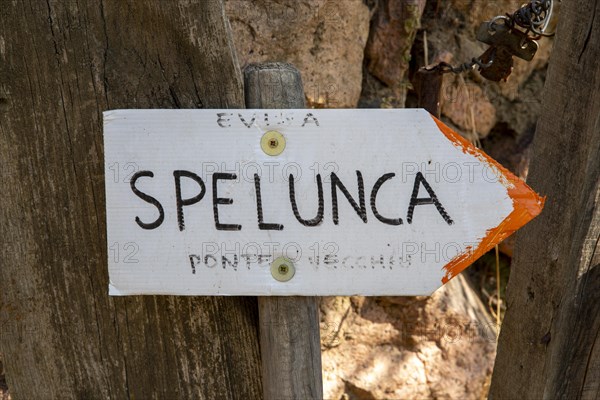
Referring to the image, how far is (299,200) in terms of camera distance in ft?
3.55

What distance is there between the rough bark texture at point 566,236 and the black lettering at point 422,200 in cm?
35

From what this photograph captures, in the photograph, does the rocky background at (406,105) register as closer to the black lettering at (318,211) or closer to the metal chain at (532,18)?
the metal chain at (532,18)

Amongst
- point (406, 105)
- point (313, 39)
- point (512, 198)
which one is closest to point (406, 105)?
point (406, 105)

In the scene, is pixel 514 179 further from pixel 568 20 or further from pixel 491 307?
pixel 491 307

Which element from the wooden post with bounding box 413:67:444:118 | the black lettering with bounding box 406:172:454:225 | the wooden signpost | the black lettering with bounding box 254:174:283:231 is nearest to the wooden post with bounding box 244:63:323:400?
the wooden signpost

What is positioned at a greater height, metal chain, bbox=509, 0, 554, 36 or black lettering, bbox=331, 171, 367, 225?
metal chain, bbox=509, 0, 554, 36

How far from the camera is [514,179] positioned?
1088mm

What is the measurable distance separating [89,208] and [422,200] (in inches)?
24.2

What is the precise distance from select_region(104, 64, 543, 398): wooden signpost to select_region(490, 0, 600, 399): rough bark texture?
9.9 inches

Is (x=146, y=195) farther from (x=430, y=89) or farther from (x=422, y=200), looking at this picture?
(x=430, y=89)

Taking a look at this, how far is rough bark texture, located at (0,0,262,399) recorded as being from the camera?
1135mm

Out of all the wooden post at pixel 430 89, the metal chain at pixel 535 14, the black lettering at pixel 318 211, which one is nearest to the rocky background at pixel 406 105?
the wooden post at pixel 430 89

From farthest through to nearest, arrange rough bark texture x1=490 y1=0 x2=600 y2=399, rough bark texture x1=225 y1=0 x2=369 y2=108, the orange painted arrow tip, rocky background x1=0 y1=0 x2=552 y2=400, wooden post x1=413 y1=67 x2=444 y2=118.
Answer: rocky background x1=0 y1=0 x2=552 y2=400, rough bark texture x1=225 y1=0 x2=369 y2=108, wooden post x1=413 y1=67 x2=444 y2=118, rough bark texture x1=490 y1=0 x2=600 y2=399, the orange painted arrow tip

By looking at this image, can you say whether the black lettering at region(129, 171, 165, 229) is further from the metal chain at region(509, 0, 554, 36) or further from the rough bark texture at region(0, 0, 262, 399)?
the metal chain at region(509, 0, 554, 36)
